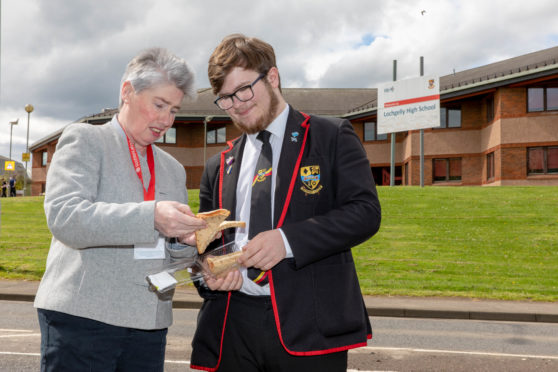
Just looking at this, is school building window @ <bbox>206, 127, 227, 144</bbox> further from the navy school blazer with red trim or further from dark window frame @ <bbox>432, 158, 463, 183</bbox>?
the navy school blazer with red trim

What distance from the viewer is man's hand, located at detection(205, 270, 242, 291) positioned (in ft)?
7.75

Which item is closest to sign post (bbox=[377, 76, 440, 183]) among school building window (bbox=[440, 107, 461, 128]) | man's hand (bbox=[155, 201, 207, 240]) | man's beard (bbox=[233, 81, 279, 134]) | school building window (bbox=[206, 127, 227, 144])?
school building window (bbox=[440, 107, 461, 128])

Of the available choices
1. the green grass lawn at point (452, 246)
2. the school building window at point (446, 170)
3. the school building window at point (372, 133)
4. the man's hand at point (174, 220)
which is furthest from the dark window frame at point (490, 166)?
the man's hand at point (174, 220)

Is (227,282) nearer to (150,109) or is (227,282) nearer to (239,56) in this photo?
(150,109)

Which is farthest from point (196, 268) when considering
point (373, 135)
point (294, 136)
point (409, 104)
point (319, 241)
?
point (373, 135)

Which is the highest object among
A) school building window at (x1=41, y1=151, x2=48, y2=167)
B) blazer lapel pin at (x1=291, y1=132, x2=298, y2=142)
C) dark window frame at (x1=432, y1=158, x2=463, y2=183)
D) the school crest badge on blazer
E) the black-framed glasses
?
school building window at (x1=41, y1=151, x2=48, y2=167)

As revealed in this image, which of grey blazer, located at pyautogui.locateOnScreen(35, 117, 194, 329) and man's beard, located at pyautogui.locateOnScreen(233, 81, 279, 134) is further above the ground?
man's beard, located at pyautogui.locateOnScreen(233, 81, 279, 134)

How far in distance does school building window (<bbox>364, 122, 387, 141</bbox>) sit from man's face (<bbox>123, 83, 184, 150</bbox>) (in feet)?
127

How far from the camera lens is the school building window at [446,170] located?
35.4 metres

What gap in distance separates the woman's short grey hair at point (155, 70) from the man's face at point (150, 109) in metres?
0.03

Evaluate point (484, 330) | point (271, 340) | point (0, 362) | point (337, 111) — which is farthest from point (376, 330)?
point (337, 111)

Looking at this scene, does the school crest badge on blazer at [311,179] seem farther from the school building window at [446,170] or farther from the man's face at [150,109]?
the school building window at [446,170]

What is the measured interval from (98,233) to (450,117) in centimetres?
3631

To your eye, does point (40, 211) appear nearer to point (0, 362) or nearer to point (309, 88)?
point (0, 362)
